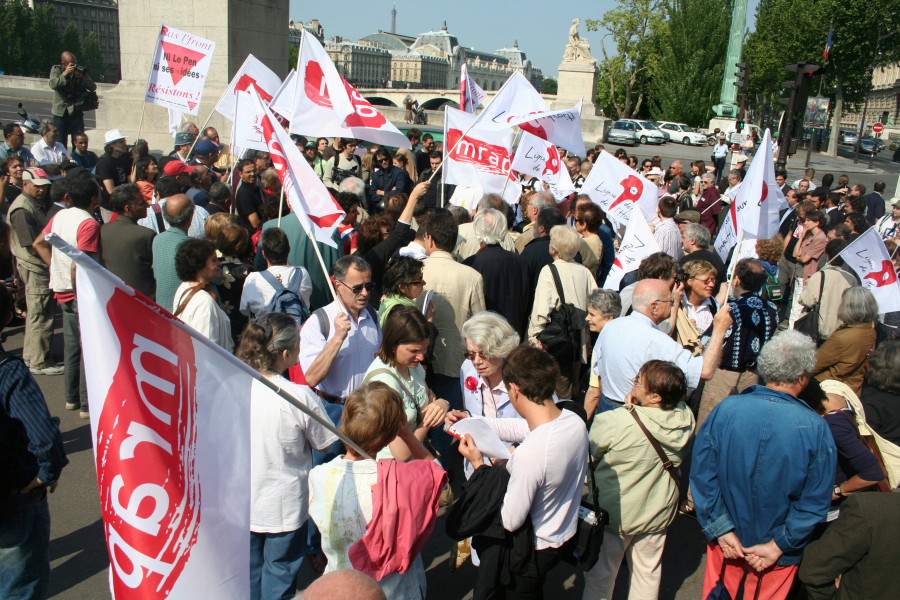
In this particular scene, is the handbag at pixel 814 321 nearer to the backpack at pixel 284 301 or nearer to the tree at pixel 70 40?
the backpack at pixel 284 301

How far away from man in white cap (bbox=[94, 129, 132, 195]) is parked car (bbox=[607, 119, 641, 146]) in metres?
A: 30.3

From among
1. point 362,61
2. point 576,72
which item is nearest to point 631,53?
point 576,72

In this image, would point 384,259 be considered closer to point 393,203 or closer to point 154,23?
point 393,203

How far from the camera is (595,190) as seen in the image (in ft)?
22.9

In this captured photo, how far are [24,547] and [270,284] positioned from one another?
2.26 metres

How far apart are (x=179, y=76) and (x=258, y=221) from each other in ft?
8.85

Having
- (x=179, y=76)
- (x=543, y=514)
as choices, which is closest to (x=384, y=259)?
(x=543, y=514)

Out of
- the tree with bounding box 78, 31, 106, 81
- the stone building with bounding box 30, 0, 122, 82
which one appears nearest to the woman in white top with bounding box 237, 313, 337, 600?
the tree with bounding box 78, 31, 106, 81

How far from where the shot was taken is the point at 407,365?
148 inches

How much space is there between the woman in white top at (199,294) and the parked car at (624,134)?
114ft

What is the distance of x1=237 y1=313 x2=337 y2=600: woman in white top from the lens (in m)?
3.05

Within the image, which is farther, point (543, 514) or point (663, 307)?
point (663, 307)

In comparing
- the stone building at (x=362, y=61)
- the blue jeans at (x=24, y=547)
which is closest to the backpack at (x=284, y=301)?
A: the blue jeans at (x=24, y=547)

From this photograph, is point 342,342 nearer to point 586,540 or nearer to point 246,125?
point 586,540
